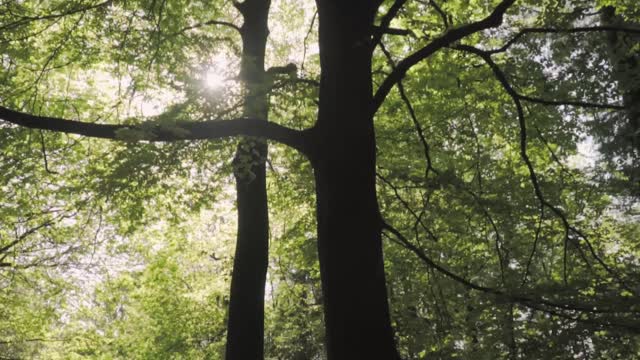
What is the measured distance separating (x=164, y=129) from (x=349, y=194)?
4.62 feet

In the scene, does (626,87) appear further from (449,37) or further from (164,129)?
(164,129)

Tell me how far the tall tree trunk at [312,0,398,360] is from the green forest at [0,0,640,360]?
0.05ft

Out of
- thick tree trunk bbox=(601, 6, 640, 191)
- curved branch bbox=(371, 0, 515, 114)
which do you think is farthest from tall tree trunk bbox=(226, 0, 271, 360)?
thick tree trunk bbox=(601, 6, 640, 191)

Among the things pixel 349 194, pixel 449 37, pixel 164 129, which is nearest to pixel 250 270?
pixel 164 129

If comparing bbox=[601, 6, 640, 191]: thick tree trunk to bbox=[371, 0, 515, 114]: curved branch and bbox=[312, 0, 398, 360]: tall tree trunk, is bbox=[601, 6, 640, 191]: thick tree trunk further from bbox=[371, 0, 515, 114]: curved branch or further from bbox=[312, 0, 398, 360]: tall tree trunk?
bbox=[312, 0, 398, 360]: tall tree trunk

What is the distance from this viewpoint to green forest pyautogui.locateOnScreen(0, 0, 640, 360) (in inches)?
142

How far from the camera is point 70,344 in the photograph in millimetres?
15953

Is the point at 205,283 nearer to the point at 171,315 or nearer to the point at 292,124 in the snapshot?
the point at 171,315

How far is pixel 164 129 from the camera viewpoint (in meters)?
3.55

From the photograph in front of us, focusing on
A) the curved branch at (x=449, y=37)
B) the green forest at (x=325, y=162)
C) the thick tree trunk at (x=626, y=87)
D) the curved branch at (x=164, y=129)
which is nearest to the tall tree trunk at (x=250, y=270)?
the green forest at (x=325, y=162)

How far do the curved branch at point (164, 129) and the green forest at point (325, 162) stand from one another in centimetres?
2

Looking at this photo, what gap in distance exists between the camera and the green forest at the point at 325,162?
142 inches

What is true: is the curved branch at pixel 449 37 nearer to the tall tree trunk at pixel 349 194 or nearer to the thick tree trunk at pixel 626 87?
the tall tree trunk at pixel 349 194

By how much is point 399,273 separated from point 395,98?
17.6ft
